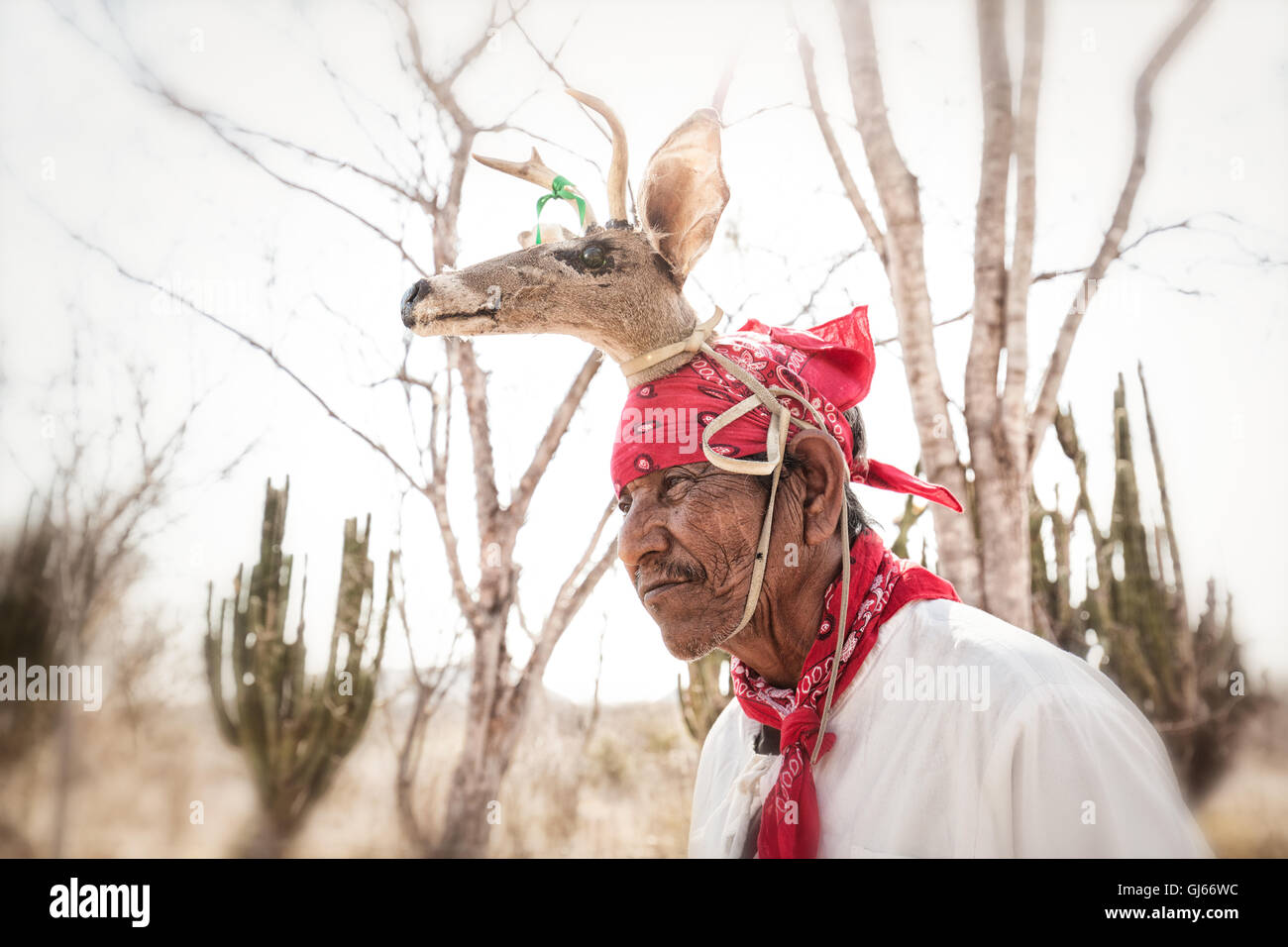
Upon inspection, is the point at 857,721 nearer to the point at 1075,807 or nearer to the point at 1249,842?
the point at 1075,807

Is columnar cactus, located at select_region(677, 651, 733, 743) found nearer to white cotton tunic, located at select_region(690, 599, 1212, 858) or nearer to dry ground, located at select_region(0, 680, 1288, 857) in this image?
dry ground, located at select_region(0, 680, 1288, 857)

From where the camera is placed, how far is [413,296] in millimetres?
1811

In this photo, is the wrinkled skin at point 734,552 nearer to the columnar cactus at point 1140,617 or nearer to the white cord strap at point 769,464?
the white cord strap at point 769,464

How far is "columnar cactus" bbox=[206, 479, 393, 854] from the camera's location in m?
7.09

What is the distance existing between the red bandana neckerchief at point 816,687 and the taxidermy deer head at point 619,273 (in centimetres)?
61

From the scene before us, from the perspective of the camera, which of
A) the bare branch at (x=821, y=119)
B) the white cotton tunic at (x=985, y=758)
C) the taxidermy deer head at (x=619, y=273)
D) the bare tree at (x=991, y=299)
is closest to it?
the white cotton tunic at (x=985, y=758)

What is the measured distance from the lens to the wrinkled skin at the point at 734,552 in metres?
1.86

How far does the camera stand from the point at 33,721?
7.75 m

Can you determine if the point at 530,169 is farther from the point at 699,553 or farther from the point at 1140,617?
the point at 1140,617

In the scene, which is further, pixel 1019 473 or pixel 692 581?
pixel 1019 473

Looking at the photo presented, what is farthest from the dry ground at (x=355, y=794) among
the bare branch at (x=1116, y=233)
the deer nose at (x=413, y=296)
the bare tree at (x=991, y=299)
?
the deer nose at (x=413, y=296)

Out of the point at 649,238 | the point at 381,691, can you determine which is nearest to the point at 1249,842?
the point at 381,691

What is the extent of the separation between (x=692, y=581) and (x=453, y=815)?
525cm

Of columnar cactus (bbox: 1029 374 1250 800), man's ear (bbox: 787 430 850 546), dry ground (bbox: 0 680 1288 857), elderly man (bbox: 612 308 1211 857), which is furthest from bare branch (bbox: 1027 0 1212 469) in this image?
man's ear (bbox: 787 430 850 546)
